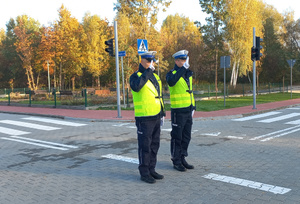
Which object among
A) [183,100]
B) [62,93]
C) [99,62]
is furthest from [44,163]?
[99,62]

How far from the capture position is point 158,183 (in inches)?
195

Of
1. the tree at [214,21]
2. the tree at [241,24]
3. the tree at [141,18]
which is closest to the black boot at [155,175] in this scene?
the tree at [141,18]

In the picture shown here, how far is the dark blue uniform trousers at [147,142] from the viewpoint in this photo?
497cm

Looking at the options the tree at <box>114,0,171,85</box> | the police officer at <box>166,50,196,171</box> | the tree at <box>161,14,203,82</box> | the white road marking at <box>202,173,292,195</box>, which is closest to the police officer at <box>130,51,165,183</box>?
the police officer at <box>166,50,196,171</box>

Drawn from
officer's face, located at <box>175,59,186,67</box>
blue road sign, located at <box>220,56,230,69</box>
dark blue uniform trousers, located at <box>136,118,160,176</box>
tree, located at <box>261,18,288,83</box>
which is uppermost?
tree, located at <box>261,18,288,83</box>

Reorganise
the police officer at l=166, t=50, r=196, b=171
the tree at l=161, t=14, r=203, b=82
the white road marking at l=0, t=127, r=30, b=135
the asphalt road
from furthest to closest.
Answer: the tree at l=161, t=14, r=203, b=82 < the white road marking at l=0, t=127, r=30, b=135 < the police officer at l=166, t=50, r=196, b=171 < the asphalt road

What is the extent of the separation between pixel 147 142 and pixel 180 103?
1.02 meters

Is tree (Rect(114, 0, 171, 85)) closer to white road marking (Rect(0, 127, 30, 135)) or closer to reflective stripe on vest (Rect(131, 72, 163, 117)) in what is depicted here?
white road marking (Rect(0, 127, 30, 135))

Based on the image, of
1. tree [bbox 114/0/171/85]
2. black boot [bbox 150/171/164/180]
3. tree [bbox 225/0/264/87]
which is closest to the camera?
black boot [bbox 150/171/164/180]

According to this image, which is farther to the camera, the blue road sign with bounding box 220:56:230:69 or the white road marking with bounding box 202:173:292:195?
the blue road sign with bounding box 220:56:230:69

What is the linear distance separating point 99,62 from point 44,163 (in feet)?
129

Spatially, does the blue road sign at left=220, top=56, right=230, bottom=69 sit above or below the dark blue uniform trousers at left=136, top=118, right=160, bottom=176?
above

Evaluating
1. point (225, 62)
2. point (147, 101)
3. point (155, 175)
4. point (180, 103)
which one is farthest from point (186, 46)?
point (155, 175)

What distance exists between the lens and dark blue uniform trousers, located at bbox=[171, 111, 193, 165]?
18.0ft
